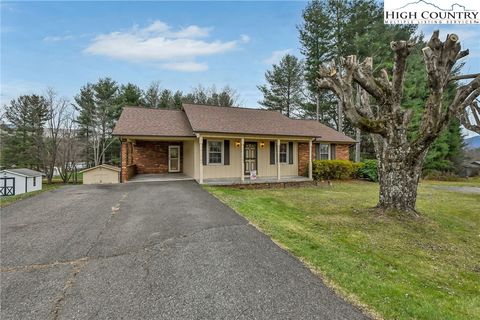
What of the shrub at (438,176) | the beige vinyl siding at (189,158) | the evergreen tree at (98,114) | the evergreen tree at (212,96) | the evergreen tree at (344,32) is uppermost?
the evergreen tree at (344,32)

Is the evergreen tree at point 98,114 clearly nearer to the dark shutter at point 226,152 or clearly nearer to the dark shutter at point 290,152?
the dark shutter at point 226,152

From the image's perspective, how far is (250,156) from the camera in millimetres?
13141

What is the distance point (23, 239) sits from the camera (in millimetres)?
4281

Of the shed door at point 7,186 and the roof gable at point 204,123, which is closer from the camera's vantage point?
the roof gable at point 204,123

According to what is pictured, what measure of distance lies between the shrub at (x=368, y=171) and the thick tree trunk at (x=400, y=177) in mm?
9729

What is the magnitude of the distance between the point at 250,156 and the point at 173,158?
476 centimetres

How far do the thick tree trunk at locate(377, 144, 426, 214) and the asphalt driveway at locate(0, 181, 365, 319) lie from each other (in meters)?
4.23

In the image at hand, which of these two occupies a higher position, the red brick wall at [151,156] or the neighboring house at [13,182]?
the red brick wall at [151,156]

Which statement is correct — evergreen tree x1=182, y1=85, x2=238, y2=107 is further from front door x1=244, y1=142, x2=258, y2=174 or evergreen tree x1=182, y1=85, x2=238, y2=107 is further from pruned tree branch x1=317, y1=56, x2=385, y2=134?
pruned tree branch x1=317, y1=56, x2=385, y2=134

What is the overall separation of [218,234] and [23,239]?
11.4ft

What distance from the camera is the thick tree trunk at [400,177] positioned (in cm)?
633

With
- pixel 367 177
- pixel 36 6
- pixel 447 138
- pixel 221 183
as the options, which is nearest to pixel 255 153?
pixel 221 183

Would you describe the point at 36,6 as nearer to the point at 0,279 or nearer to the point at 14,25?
the point at 14,25

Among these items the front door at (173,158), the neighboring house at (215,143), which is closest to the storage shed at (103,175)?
the neighboring house at (215,143)
